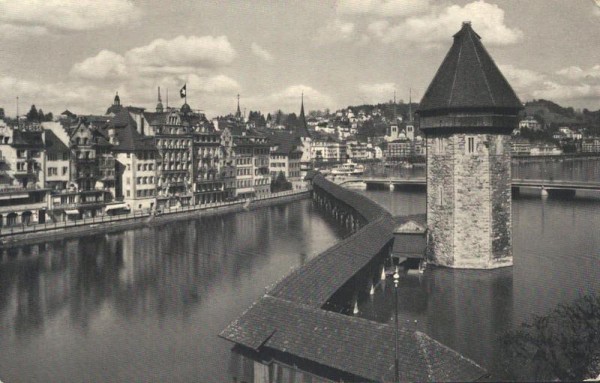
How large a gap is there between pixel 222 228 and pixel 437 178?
837 inches

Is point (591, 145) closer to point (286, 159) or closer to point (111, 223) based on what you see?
point (286, 159)

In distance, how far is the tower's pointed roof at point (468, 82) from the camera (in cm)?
2544

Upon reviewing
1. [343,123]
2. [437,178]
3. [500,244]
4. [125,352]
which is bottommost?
[125,352]

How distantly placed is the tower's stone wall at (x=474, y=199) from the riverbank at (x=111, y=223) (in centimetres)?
2391

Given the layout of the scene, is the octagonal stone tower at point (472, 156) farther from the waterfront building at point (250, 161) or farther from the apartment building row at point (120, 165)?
the waterfront building at point (250, 161)

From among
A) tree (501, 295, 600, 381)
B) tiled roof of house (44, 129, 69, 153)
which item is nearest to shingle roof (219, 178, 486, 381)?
tree (501, 295, 600, 381)

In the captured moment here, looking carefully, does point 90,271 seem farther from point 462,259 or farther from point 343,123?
point 343,123

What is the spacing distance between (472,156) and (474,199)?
1.73 metres

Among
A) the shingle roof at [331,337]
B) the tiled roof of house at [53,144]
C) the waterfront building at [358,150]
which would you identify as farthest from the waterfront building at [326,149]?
the shingle roof at [331,337]

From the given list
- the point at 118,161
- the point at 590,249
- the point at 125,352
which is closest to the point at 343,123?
the point at 118,161

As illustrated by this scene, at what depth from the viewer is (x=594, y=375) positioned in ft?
41.4

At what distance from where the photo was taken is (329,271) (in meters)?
18.6

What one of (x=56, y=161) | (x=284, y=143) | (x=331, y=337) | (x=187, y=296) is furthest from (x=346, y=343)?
(x=284, y=143)

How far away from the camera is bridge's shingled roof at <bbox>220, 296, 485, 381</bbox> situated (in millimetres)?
11594
